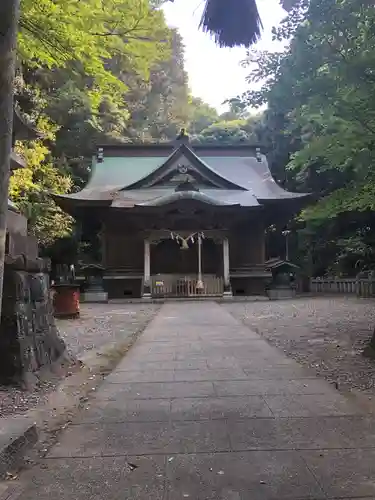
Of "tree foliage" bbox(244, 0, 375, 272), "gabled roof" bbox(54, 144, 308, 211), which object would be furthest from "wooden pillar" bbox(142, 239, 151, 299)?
"tree foliage" bbox(244, 0, 375, 272)

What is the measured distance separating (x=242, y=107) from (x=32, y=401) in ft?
16.7

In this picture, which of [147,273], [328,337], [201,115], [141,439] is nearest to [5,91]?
[141,439]

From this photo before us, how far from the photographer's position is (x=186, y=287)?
60.6 feet

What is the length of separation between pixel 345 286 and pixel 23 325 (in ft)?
61.0

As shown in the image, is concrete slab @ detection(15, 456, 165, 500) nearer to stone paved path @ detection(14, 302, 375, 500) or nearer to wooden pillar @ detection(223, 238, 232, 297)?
stone paved path @ detection(14, 302, 375, 500)

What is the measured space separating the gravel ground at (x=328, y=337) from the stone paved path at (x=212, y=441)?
0.48m

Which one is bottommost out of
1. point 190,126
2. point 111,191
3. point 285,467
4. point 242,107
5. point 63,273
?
point 285,467

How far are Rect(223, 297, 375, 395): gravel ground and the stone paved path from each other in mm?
481

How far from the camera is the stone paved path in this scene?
Answer: 2482 millimetres

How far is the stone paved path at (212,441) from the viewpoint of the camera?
8.14 feet

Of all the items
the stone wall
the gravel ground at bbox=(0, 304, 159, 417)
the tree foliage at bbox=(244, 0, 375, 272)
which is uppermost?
the tree foliage at bbox=(244, 0, 375, 272)

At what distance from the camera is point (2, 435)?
9.95ft

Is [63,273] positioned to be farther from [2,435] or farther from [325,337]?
[2,435]

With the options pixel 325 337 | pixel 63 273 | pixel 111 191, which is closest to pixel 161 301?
pixel 63 273
